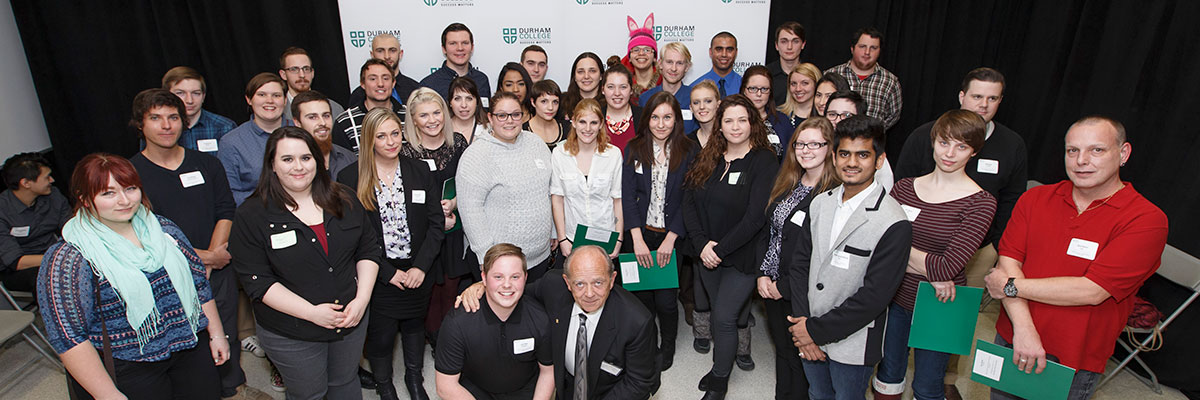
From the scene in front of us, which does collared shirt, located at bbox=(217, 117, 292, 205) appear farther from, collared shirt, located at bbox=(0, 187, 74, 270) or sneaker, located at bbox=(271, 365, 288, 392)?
collared shirt, located at bbox=(0, 187, 74, 270)

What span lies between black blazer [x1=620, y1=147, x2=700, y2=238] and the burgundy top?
1.01m

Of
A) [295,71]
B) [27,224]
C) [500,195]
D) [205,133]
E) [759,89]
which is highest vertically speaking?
[295,71]

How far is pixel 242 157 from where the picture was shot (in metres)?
3.16

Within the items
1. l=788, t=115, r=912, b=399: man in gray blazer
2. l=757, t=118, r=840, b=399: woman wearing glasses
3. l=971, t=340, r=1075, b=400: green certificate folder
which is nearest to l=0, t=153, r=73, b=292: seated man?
l=757, t=118, r=840, b=399: woman wearing glasses

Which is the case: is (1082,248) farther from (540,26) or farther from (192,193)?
(540,26)

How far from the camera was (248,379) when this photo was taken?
3.39 m

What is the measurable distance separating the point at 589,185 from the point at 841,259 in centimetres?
128

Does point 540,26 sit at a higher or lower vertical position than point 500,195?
higher

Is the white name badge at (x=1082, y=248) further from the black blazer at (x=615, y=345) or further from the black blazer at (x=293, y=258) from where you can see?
the black blazer at (x=293, y=258)

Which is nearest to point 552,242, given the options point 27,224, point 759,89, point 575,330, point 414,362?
point 414,362

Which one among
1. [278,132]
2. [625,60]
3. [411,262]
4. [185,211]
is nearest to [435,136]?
[411,262]

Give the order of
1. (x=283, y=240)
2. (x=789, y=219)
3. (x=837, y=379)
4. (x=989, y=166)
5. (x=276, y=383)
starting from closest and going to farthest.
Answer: (x=283, y=240), (x=837, y=379), (x=789, y=219), (x=989, y=166), (x=276, y=383)

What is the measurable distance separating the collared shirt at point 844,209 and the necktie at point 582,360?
948 mm

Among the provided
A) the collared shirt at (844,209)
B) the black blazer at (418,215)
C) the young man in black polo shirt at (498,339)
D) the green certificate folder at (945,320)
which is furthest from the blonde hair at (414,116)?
the green certificate folder at (945,320)
